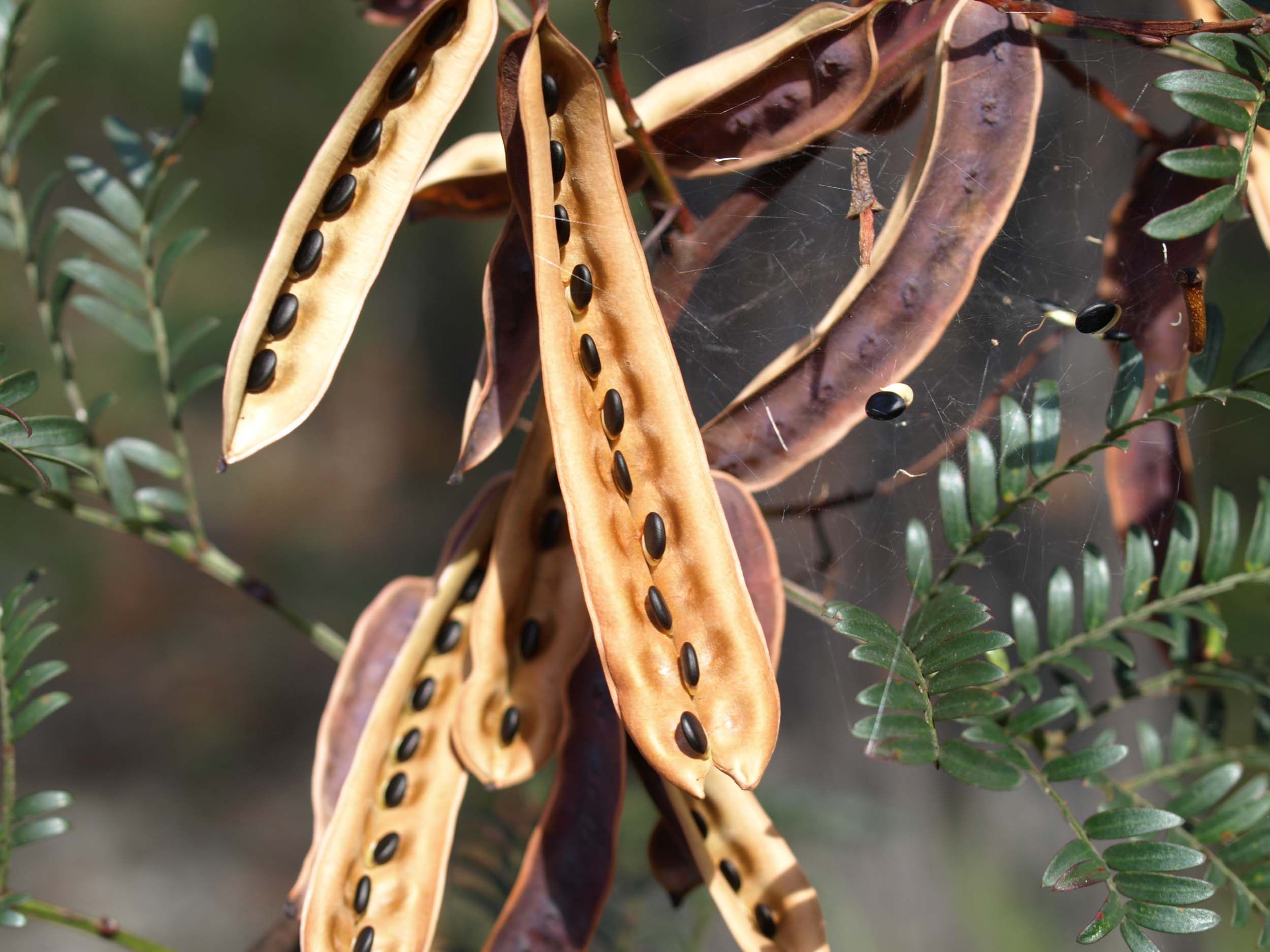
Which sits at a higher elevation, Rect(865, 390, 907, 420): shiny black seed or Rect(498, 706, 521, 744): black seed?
Rect(865, 390, 907, 420): shiny black seed

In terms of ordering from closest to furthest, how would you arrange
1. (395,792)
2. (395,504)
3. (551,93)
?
(551,93), (395,792), (395,504)

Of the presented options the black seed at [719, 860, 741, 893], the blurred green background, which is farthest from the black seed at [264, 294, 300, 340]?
the black seed at [719, 860, 741, 893]

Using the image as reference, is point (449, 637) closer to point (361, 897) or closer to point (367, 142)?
point (361, 897)

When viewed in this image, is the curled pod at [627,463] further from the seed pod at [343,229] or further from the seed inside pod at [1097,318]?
the seed inside pod at [1097,318]

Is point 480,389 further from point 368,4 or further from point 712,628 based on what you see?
point 368,4

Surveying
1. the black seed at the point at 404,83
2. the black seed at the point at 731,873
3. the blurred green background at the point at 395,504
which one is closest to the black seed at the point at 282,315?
the black seed at the point at 404,83

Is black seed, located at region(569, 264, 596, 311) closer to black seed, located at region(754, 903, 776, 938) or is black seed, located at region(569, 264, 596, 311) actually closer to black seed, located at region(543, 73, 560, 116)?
black seed, located at region(543, 73, 560, 116)

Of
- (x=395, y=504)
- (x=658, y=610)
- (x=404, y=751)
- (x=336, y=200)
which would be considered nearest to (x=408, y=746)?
(x=404, y=751)

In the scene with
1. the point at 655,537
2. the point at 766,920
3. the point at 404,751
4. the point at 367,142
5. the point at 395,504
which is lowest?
the point at 395,504
